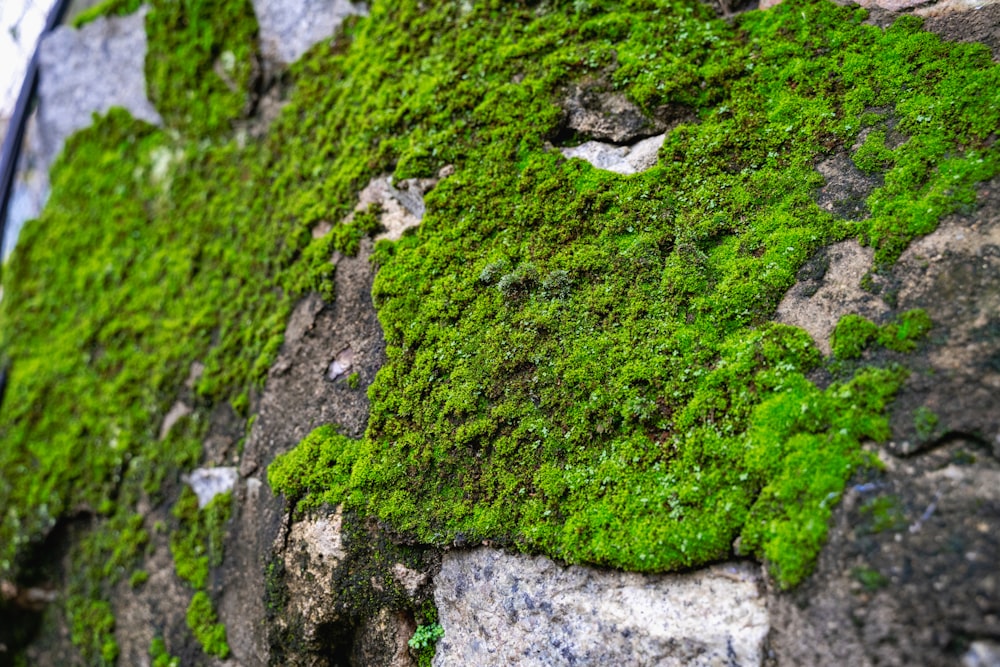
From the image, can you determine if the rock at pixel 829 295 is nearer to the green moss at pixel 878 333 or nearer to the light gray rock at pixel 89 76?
the green moss at pixel 878 333

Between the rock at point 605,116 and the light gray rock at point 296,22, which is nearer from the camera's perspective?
the rock at point 605,116

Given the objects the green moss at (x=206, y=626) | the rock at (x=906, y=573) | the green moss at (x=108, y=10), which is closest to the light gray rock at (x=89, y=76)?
the green moss at (x=108, y=10)

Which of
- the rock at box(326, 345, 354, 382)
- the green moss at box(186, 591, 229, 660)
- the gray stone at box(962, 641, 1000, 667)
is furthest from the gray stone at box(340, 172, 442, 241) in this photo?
the gray stone at box(962, 641, 1000, 667)

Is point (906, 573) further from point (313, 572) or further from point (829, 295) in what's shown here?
point (313, 572)

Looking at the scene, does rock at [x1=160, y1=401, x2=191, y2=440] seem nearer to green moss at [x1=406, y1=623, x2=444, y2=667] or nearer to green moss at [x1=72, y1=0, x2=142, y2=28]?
green moss at [x1=406, y1=623, x2=444, y2=667]

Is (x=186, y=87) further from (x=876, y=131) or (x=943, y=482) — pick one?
(x=943, y=482)

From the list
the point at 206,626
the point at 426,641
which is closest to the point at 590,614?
the point at 426,641
